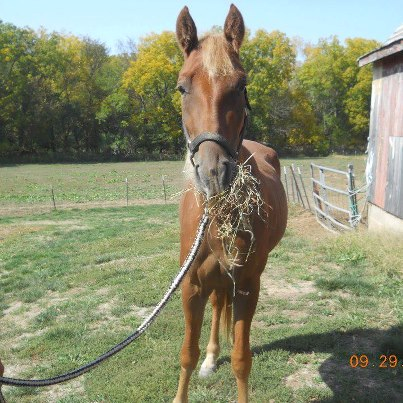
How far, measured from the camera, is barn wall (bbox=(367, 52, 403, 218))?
301 inches

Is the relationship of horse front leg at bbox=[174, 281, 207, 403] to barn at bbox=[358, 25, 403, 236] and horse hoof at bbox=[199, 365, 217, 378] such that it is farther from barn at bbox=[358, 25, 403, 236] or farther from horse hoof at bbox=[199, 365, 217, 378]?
barn at bbox=[358, 25, 403, 236]

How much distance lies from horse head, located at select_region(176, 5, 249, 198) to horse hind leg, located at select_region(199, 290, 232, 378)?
1647 mm

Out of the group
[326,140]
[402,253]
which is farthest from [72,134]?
[402,253]

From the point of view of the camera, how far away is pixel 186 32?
2.53 meters

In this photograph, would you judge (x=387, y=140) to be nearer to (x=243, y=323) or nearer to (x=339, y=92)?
Answer: (x=243, y=323)

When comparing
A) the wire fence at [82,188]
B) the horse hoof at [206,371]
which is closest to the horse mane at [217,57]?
the horse hoof at [206,371]

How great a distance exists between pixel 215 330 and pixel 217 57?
8.44 ft

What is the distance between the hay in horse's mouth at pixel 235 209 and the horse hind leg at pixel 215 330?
3.07 feet

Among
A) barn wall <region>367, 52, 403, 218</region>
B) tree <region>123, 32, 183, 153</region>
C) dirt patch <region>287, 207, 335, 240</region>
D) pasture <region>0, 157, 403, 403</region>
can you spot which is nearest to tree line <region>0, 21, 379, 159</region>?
tree <region>123, 32, 183, 153</region>

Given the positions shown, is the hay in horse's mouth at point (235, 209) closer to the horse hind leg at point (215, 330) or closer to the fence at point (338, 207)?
the horse hind leg at point (215, 330)

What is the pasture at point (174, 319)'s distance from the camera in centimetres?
354

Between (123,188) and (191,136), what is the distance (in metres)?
22.2

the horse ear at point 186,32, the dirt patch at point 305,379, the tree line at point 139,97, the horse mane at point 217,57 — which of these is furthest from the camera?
the tree line at point 139,97

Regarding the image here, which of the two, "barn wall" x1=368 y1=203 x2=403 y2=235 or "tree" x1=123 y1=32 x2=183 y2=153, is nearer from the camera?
"barn wall" x1=368 y1=203 x2=403 y2=235
